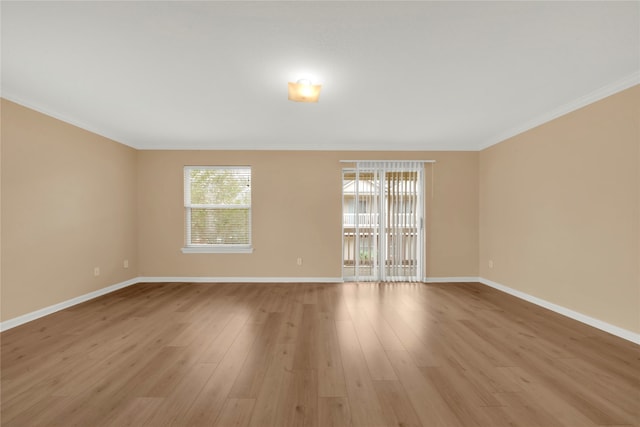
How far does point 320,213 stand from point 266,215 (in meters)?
1.00

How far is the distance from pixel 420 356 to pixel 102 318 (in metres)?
3.55

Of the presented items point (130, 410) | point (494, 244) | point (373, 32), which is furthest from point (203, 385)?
point (494, 244)

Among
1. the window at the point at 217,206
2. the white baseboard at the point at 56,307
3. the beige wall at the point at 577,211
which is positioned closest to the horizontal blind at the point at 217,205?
the window at the point at 217,206

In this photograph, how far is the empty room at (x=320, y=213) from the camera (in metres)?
1.63

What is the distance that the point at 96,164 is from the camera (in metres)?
3.76

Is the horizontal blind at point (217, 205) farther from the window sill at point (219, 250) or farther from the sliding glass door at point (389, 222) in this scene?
the sliding glass door at point (389, 222)

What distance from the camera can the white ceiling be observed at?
1.60 meters

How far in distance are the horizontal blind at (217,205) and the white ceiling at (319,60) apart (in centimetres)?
129

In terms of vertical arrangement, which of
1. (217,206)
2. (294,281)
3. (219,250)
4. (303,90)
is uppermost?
(303,90)

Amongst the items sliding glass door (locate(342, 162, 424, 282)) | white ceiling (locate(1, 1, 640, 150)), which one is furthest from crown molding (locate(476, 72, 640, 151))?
sliding glass door (locate(342, 162, 424, 282))

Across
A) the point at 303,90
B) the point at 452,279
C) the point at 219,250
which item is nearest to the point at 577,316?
the point at 452,279

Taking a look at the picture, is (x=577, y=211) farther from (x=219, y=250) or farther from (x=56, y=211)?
(x=56, y=211)

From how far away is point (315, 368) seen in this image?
1958 millimetres

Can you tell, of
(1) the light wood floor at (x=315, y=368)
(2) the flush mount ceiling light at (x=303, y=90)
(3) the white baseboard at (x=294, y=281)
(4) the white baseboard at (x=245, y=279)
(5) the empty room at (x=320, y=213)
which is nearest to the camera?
(1) the light wood floor at (x=315, y=368)
